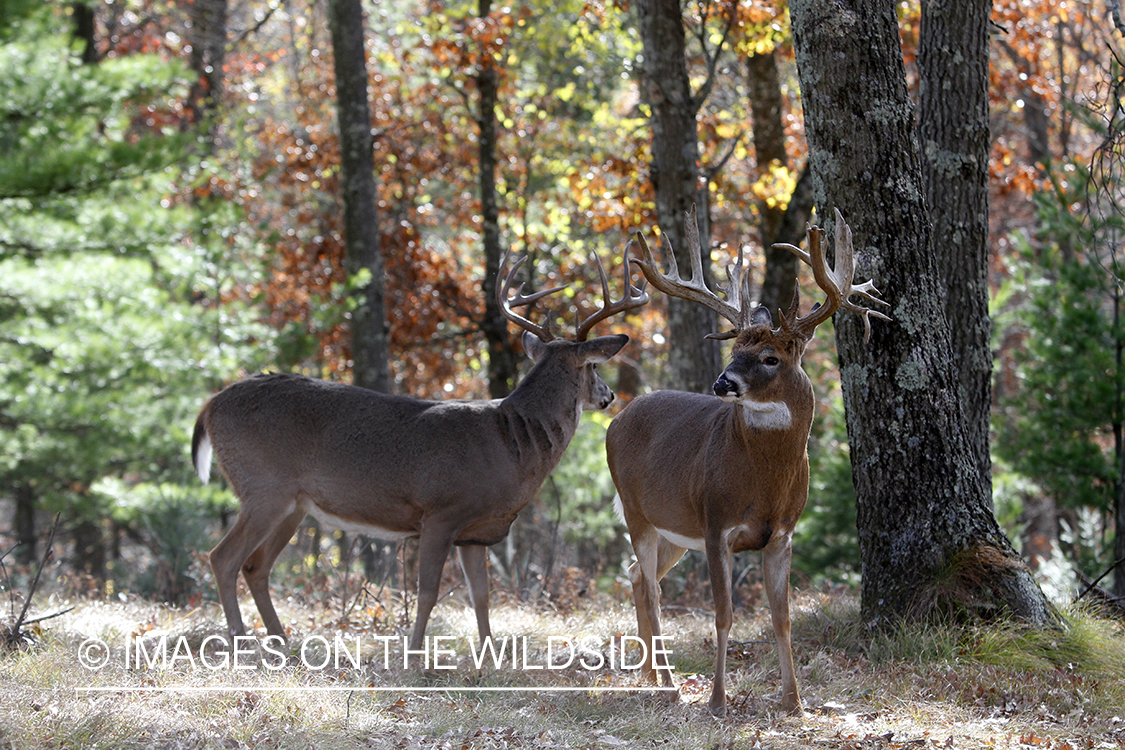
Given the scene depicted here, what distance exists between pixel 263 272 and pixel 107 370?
105 inches

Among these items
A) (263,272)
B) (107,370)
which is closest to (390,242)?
(263,272)

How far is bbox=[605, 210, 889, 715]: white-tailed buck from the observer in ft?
15.6

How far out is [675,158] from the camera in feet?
27.4

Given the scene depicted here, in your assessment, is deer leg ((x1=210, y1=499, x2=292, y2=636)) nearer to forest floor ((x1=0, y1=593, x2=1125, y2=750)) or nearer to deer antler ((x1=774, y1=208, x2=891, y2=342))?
forest floor ((x1=0, y1=593, x2=1125, y2=750))

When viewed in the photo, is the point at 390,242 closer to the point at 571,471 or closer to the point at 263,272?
the point at 263,272

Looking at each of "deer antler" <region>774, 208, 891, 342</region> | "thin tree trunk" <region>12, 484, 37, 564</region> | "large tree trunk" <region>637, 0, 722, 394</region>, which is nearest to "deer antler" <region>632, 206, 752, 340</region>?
"deer antler" <region>774, 208, 891, 342</region>

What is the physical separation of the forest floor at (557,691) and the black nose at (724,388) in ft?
4.78

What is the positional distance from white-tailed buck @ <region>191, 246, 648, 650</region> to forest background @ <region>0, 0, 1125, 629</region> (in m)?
1.89

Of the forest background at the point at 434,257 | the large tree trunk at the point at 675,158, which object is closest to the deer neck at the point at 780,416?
the forest background at the point at 434,257

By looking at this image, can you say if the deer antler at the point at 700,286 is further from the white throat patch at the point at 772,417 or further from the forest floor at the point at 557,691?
the forest floor at the point at 557,691

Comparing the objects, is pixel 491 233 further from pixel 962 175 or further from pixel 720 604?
pixel 720 604

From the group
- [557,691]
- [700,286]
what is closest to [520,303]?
[700,286]

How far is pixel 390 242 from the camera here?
15.3 metres

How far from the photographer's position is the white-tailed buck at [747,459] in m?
4.74
